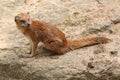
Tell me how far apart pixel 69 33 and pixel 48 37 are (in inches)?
34.8

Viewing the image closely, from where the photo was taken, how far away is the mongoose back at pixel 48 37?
6.91 m

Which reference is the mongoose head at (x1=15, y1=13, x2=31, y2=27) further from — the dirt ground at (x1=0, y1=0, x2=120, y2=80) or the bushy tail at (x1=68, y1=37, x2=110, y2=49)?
the bushy tail at (x1=68, y1=37, x2=110, y2=49)

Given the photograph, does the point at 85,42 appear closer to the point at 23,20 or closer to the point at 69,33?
the point at 69,33

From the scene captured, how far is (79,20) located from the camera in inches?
317

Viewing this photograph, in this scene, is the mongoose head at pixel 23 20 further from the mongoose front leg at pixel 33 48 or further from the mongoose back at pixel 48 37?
the mongoose front leg at pixel 33 48

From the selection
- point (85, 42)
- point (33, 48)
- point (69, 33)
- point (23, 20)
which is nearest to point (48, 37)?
point (33, 48)

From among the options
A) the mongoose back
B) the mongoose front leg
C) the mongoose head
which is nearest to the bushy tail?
the mongoose back

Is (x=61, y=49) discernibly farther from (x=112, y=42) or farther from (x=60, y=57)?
(x=112, y=42)

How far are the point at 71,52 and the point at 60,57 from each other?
0.23 metres

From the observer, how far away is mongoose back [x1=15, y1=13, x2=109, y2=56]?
272 inches

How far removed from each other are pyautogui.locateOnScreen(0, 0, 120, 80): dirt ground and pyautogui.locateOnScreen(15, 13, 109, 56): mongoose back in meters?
0.11

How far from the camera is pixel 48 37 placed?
6.91m

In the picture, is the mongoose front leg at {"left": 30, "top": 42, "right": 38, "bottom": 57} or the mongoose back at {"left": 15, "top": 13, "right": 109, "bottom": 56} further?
the mongoose front leg at {"left": 30, "top": 42, "right": 38, "bottom": 57}

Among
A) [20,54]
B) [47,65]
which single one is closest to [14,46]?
[20,54]
